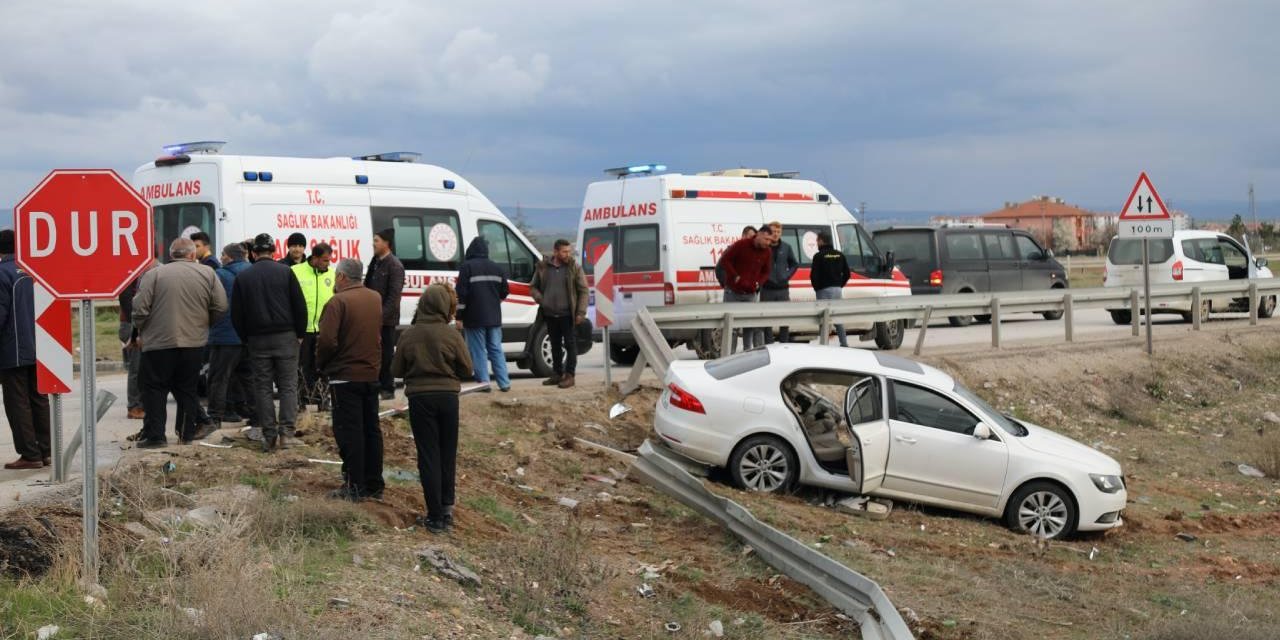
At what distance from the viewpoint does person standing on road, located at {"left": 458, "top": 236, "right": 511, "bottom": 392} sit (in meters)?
14.2

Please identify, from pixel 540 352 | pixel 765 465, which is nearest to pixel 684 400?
pixel 765 465

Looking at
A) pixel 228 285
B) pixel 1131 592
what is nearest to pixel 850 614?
pixel 1131 592

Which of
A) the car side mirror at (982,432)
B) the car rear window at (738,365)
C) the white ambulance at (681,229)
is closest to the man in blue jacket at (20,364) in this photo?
the car rear window at (738,365)

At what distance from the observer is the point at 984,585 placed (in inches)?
379

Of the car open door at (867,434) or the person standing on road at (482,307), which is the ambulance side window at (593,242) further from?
the car open door at (867,434)

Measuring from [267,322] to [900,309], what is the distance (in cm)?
1010

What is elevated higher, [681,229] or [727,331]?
[681,229]

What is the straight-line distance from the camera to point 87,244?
7.18 m

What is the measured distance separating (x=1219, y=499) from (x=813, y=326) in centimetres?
516

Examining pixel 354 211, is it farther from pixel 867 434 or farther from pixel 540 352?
pixel 867 434

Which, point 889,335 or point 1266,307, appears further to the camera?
point 1266,307

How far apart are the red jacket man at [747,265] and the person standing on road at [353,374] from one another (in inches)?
296

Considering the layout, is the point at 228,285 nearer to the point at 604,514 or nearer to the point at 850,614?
the point at 604,514

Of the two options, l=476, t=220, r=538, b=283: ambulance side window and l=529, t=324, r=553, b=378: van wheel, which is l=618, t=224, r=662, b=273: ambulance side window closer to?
l=476, t=220, r=538, b=283: ambulance side window
